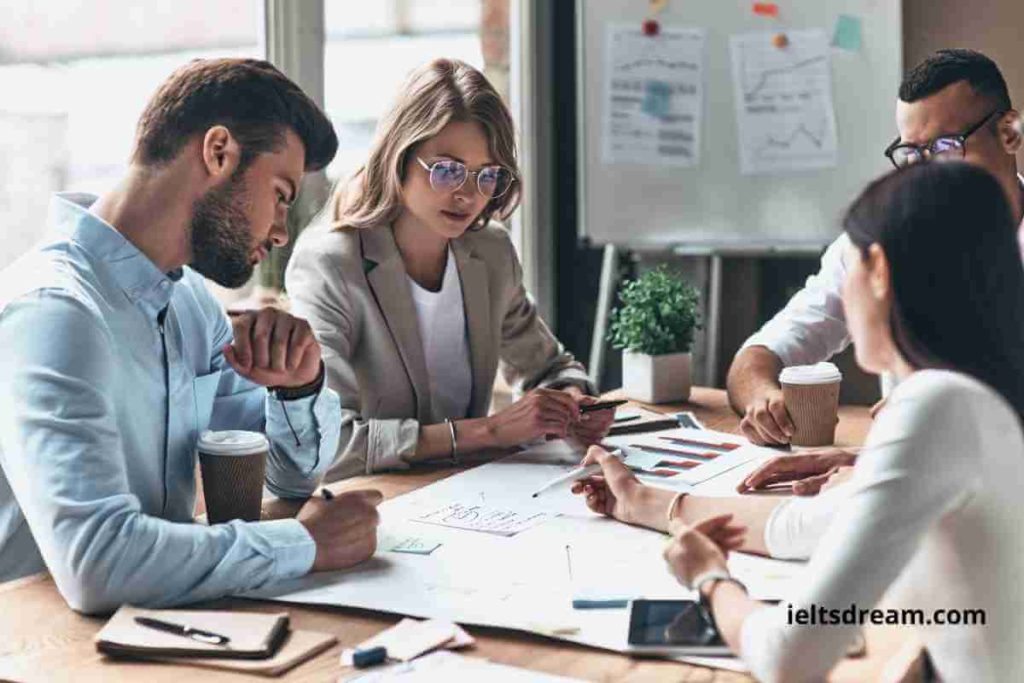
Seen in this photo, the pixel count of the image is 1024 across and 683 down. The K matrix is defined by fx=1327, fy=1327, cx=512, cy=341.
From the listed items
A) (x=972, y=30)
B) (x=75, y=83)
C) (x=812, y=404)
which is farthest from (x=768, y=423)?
(x=972, y=30)

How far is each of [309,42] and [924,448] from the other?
264 centimetres

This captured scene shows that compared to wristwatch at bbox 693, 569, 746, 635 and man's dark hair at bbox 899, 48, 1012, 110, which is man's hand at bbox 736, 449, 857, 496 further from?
man's dark hair at bbox 899, 48, 1012, 110

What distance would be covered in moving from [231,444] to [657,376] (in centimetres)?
116

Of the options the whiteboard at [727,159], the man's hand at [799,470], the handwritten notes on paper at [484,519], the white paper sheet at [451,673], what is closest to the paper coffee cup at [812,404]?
the man's hand at [799,470]

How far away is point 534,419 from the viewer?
2.26 m

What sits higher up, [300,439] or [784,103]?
[784,103]

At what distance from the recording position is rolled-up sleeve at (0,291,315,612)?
1.46 meters

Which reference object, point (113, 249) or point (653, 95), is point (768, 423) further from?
point (653, 95)

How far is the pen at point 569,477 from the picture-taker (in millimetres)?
1970

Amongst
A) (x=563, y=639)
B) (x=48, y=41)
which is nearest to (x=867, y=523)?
(x=563, y=639)

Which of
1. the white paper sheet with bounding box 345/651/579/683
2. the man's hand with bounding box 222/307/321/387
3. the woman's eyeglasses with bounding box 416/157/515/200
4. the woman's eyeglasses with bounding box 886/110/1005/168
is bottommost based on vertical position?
the white paper sheet with bounding box 345/651/579/683

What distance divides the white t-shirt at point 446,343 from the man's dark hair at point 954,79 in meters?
0.92

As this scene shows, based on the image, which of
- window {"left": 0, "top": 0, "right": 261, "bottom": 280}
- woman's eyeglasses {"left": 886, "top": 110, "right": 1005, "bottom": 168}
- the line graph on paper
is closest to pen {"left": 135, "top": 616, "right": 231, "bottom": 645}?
window {"left": 0, "top": 0, "right": 261, "bottom": 280}

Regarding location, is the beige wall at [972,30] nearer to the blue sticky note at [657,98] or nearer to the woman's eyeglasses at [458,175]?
the blue sticky note at [657,98]
